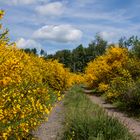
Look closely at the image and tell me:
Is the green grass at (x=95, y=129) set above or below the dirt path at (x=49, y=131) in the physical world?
above

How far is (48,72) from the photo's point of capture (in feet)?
98.0

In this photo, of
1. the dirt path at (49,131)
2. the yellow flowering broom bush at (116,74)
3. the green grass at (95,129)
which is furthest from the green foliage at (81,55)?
the green grass at (95,129)

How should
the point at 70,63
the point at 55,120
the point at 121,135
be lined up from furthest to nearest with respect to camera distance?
the point at 70,63 → the point at 55,120 → the point at 121,135

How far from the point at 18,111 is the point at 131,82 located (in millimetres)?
15000

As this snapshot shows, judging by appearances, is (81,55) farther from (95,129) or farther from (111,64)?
(95,129)

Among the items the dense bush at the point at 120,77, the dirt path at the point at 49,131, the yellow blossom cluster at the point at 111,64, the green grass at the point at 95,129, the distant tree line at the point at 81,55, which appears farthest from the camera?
the distant tree line at the point at 81,55

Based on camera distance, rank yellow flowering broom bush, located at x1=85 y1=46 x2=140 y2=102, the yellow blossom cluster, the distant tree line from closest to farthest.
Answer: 1. yellow flowering broom bush, located at x1=85 y1=46 x2=140 y2=102
2. the yellow blossom cluster
3. the distant tree line

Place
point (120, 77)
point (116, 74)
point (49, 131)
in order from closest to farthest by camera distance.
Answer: point (49, 131) → point (120, 77) → point (116, 74)

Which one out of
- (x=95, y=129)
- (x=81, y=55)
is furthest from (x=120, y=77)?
(x=81, y=55)

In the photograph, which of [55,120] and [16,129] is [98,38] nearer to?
[55,120]

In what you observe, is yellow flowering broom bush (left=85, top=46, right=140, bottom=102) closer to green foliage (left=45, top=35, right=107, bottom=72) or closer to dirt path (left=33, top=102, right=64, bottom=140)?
dirt path (left=33, top=102, right=64, bottom=140)

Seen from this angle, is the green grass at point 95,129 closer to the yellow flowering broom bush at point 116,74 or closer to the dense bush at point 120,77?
the dense bush at point 120,77

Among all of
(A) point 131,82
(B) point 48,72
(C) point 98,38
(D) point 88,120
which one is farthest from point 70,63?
(D) point 88,120

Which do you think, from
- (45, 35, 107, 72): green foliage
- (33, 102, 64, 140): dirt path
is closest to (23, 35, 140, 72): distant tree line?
(45, 35, 107, 72): green foliage
